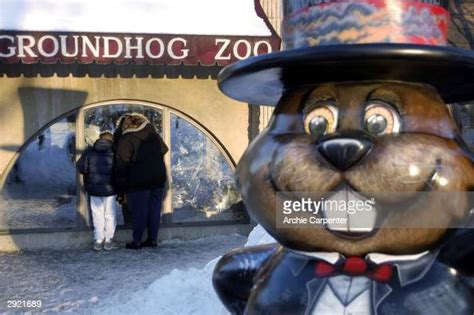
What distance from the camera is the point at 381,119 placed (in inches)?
77.2

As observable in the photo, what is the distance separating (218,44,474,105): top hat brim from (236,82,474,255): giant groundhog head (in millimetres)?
48

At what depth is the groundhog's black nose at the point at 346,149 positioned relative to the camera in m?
1.85

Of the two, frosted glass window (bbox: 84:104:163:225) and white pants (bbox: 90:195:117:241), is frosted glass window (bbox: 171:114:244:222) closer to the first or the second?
frosted glass window (bbox: 84:104:163:225)

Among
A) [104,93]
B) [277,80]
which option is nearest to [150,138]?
[104,93]

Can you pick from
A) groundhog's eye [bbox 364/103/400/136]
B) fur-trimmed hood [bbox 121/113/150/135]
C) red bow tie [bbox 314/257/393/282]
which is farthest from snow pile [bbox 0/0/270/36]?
red bow tie [bbox 314/257/393/282]

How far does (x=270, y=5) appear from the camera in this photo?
25.0 ft

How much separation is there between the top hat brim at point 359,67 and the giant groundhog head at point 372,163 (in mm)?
48

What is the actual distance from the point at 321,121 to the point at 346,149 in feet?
0.71

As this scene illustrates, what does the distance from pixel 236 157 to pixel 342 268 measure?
5874mm

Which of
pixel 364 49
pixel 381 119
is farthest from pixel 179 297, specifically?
pixel 364 49

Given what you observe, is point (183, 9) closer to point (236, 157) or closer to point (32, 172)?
point (236, 157)

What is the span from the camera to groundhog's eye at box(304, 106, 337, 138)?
2.03 metres

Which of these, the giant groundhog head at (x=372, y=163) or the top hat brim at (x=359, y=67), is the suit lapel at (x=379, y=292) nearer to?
the giant groundhog head at (x=372, y=163)

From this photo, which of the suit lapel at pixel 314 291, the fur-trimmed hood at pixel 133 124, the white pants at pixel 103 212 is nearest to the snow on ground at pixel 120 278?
the white pants at pixel 103 212
